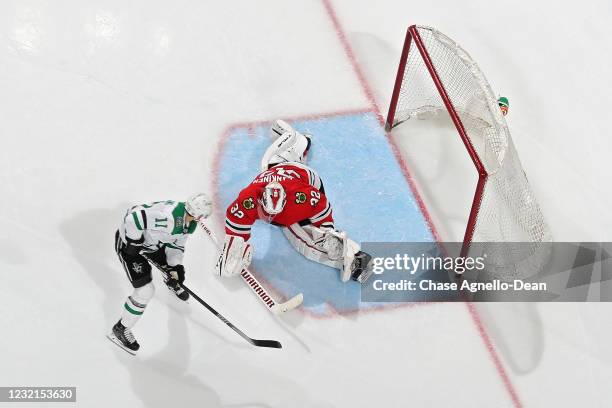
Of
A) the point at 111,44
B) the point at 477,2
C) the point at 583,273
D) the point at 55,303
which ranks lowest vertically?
the point at 55,303

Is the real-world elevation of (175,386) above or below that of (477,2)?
below

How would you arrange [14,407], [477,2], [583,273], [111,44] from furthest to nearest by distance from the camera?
[477,2]
[111,44]
[583,273]
[14,407]

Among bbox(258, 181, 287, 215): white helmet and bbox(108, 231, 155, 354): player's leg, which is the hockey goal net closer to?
bbox(258, 181, 287, 215): white helmet

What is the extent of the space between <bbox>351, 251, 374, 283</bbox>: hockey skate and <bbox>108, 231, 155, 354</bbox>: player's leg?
1.37 meters

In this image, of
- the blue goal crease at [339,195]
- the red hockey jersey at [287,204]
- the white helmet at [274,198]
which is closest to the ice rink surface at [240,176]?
the blue goal crease at [339,195]

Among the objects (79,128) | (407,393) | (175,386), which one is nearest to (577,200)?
(407,393)

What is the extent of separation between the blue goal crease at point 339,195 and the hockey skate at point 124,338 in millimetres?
999

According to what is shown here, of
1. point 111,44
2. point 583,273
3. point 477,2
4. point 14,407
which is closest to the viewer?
point 14,407

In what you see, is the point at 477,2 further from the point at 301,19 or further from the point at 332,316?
the point at 332,316

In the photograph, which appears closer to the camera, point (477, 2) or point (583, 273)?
point (583, 273)

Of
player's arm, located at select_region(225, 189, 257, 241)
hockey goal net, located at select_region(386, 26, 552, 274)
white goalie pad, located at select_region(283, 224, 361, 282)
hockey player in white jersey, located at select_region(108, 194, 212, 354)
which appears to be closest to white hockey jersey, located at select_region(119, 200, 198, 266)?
hockey player in white jersey, located at select_region(108, 194, 212, 354)

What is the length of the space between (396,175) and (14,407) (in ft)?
10.3

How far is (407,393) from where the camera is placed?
19.1 feet

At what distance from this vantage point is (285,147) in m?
6.67
